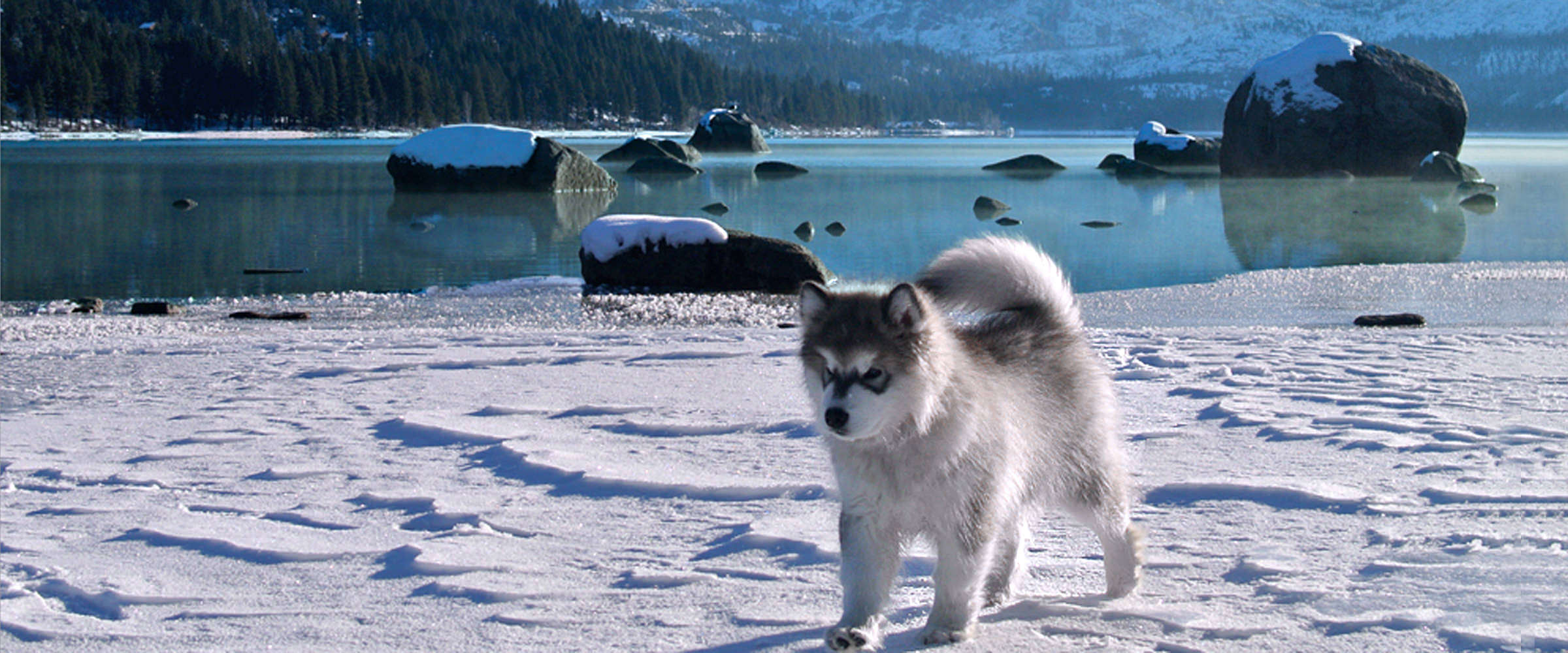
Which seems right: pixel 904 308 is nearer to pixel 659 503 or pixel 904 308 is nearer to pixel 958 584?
pixel 958 584

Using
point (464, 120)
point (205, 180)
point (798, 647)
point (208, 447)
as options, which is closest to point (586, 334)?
point (208, 447)

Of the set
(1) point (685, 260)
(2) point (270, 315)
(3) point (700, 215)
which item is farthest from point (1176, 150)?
(2) point (270, 315)

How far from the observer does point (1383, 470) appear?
5129 mm

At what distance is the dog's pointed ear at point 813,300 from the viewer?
333 cm

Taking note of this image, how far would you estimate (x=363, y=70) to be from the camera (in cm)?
10281

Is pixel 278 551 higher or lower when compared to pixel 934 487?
lower

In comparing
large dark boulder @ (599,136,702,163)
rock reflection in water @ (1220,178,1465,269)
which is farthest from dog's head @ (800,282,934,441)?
large dark boulder @ (599,136,702,163)

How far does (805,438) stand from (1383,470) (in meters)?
2.51

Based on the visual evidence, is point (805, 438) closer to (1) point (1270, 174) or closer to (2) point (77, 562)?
(2) point (77, 562)

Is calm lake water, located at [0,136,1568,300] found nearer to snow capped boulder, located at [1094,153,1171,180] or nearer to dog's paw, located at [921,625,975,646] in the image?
snow capped boulder, located at [1094,153,1171,180]

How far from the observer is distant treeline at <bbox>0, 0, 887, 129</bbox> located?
95.5m

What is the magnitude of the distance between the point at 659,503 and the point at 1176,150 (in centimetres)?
4798

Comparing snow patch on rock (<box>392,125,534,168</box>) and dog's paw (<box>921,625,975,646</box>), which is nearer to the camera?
dog's paw (<box>921,625,975,646</box>)

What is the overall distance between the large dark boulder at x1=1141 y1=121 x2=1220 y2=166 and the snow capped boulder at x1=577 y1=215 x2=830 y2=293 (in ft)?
124
